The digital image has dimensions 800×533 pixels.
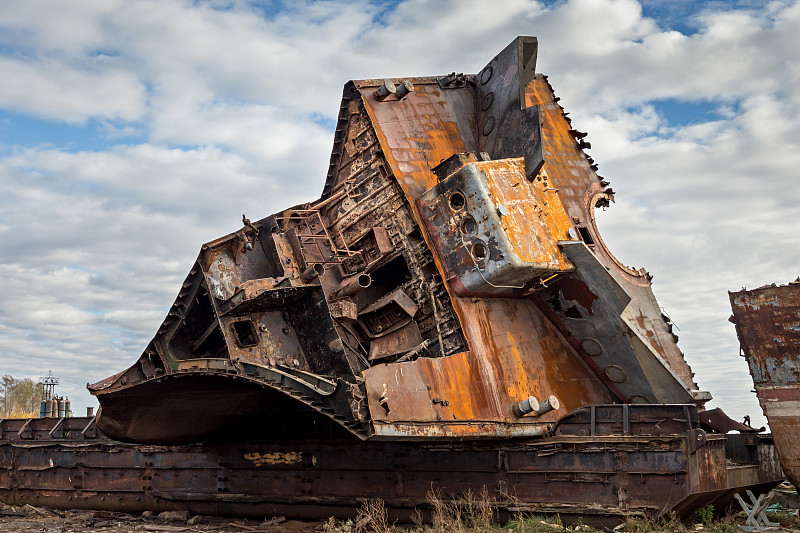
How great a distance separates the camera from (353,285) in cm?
1441

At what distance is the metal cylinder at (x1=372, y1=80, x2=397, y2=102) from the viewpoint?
15562 mm

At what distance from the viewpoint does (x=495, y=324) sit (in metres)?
13.8

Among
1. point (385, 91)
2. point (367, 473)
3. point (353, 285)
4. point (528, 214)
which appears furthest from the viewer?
point (385, 91)

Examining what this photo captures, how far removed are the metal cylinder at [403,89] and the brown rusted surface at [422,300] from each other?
1.7 inches

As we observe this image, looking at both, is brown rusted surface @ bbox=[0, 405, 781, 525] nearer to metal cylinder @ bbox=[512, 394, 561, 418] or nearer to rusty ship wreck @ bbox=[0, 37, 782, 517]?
rusty ship wreck @ bbox=[0, 37, 782, 517]

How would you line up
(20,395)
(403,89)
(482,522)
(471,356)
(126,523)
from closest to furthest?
(482,522) < (471,356) < (403,89) < (126,523) < (20,395)

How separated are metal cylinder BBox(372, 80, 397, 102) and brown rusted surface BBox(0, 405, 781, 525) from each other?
703 cm

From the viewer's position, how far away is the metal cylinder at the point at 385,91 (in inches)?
613

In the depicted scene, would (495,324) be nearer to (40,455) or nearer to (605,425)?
(605,425)

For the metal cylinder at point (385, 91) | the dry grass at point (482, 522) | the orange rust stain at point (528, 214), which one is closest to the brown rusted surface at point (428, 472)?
the dry grass at point (482, 522)

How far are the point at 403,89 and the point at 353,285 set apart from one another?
4406 millimetres

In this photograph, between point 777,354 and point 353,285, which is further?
point 353,285

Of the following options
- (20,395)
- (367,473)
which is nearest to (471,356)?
(367,473)

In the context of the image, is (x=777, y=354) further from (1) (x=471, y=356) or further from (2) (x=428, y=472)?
(2) (x=428, y=472)
